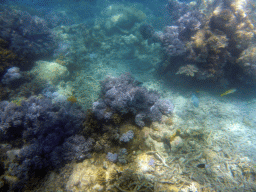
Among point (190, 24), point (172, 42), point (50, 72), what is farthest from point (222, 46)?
point (50, 72)

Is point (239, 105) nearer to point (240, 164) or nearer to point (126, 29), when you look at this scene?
point (240, 164)

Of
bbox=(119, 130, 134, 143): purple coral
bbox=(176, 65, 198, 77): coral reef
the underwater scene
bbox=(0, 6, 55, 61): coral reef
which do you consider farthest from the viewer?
bbox=(0, 6, 55, 61): coral reef

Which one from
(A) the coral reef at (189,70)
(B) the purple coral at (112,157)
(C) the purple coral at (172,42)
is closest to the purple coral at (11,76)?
(B) the purple coral at (112,157)

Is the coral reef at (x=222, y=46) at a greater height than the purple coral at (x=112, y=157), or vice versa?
the coral reef at (x=222, y=46)

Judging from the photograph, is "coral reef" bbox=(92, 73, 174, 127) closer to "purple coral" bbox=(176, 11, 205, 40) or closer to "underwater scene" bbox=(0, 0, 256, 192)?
"underwater scene" bbox=(0, 0, 256, 192)

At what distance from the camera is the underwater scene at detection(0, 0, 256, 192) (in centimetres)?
344

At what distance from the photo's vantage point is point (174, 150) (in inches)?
154

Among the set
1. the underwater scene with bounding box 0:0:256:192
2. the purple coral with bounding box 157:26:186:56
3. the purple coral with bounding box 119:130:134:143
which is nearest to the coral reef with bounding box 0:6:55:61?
the underwater scene with bounding box 0:0:256:192

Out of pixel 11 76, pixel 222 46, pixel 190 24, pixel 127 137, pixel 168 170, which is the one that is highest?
pixel 190 24

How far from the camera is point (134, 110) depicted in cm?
437

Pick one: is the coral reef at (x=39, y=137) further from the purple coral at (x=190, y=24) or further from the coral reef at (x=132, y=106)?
the purple coral at (x=190, y=24)

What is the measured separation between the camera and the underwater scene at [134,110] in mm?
3436

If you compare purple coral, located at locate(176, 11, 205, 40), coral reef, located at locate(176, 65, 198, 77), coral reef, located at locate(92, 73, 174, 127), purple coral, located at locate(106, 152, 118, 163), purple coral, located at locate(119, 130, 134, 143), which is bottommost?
purple coral, located at locate(106, 152, 118, 163)

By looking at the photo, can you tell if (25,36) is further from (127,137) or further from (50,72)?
(127,137)
